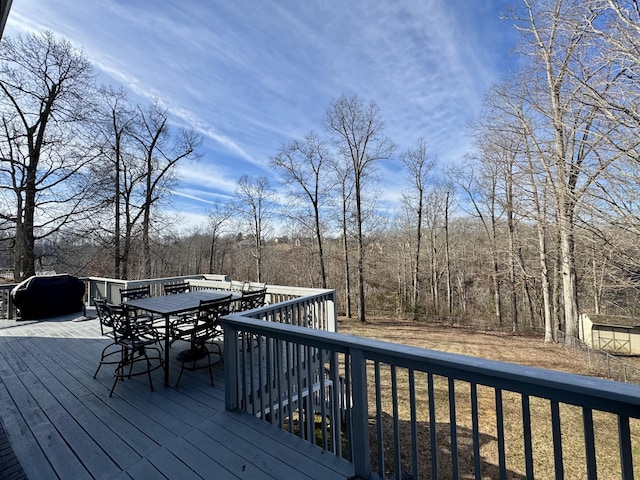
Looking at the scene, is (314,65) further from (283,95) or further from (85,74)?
(85,74)

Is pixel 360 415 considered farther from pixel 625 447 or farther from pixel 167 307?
pixel 167 307

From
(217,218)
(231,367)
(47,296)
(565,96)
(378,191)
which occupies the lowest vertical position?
(231,367)

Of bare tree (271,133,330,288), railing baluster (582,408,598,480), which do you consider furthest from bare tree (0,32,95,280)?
railing baluster (582,408,598,480)

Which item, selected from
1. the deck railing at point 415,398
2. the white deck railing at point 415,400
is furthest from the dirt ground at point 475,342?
the deck railing at point 415,398

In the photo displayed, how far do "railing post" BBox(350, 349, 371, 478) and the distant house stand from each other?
47.6 ft

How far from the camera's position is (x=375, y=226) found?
18359mm

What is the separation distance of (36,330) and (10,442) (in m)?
4.81

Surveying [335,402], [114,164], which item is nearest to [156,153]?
[114,164]

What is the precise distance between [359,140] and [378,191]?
328cm

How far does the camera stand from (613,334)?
38.8 ft

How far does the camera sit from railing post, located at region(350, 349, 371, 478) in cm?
187

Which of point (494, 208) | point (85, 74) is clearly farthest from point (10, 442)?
point (494, 208)

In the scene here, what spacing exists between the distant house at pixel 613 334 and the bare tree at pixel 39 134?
69.7 ft

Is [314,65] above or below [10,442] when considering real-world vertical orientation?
above
